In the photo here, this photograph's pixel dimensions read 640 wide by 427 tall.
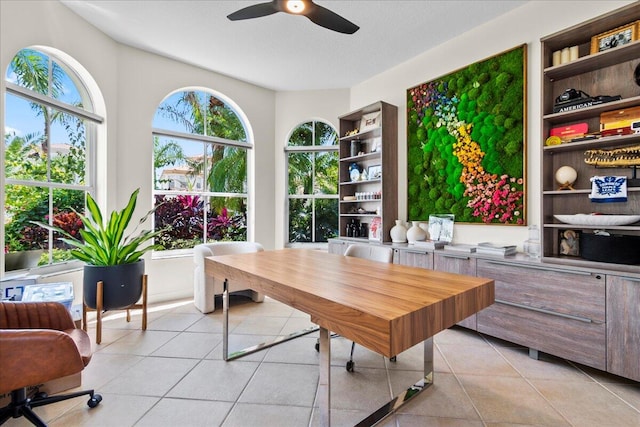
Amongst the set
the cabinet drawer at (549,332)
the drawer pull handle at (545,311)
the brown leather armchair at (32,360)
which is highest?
the brown leather armchair at (32,360)

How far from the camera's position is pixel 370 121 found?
4.16 metres

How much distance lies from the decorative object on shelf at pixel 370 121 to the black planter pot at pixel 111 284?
314 cm

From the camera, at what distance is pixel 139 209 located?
12.4 feet

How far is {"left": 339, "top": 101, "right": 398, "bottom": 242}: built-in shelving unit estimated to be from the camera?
387 centimetres

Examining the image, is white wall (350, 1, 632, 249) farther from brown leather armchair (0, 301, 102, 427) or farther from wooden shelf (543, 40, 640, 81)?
brown leather armchair (0, 301, 102, 427)

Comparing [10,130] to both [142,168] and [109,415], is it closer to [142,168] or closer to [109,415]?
[142,168]

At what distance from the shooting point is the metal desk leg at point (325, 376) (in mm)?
1423

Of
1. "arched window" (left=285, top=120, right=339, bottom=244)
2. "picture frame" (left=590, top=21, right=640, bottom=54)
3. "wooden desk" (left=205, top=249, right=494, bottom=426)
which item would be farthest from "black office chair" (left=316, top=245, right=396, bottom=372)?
"arched window" (left=285, top=120, right=339, bottom=244)

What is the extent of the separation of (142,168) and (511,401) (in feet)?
13.9

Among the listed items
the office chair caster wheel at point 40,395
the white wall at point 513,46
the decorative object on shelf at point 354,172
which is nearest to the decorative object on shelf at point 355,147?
the decorative object on shelf at point 354,172

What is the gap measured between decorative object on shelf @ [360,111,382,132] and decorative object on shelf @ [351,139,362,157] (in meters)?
0.21

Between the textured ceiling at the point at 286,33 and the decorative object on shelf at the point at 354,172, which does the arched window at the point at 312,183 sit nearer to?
the decorative object on shelf at the point at 354,172

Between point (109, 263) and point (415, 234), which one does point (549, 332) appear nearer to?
point (415, 234)

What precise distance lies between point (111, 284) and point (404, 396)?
2500mm
